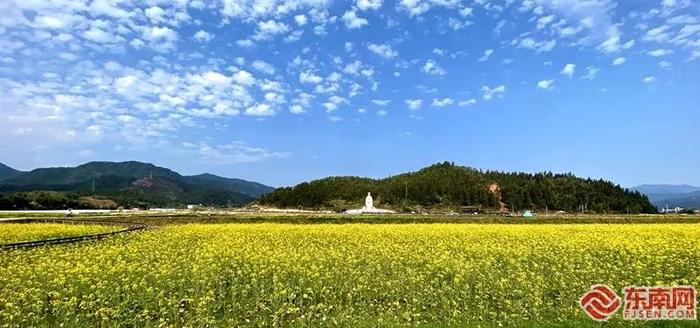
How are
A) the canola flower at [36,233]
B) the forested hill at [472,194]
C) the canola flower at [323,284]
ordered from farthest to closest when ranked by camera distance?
1. the forested hill at [472,194]
2. the canola flower at [36,233]
3. the canola flower at [323,284]

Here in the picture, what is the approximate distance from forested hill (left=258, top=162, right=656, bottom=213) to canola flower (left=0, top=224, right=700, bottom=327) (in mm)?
117319

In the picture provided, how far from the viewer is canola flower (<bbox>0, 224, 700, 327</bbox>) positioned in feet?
41.5

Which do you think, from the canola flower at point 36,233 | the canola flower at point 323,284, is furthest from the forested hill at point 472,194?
the canola flower at point 323,284

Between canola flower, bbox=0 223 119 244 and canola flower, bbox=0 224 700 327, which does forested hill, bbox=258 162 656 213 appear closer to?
canola flower, bbox=0 223 119 244

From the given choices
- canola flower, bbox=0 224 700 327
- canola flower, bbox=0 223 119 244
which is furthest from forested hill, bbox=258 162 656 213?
canola flower, bbox=0 224 700 327

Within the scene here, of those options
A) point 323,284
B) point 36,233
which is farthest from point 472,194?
point 323,284

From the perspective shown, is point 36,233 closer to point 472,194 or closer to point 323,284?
point 323,284

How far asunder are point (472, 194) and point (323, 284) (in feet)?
467

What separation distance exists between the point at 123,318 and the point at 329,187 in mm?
148926

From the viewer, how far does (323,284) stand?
642 inches

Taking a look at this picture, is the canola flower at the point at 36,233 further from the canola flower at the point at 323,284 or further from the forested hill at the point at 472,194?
the forested hill at the point at 472,194

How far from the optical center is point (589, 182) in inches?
6260

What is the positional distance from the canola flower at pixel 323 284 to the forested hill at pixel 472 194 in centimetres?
11732

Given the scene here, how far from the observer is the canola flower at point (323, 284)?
1266 centimetres
